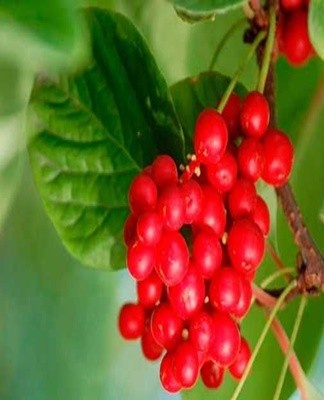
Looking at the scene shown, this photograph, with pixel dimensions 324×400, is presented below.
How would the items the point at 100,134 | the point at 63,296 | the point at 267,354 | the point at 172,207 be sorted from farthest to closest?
the point at 63,296
the point at 267,354
the point at 100,134
the point at 172,207

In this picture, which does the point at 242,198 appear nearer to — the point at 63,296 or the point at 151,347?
the point at 151,347

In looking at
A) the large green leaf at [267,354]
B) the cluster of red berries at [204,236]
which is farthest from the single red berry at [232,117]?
the large green leaf at [267,354]

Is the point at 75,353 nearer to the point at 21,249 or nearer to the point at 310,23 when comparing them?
the point at 21,249

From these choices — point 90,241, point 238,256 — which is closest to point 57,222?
point 90,241

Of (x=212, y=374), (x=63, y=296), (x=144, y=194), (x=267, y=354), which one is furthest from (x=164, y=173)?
(x=63, y=296)

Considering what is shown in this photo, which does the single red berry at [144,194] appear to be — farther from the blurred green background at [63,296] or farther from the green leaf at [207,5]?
the blurred green background at [63,296]
